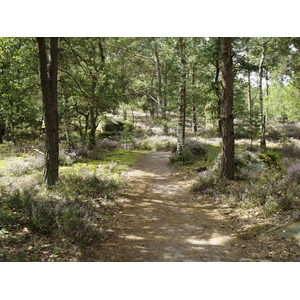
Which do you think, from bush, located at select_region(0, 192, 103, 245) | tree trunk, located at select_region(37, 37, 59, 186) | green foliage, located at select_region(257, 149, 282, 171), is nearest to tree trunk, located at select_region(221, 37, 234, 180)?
green foliage, located at select_region(257, 149, 282, 171)

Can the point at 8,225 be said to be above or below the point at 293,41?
below

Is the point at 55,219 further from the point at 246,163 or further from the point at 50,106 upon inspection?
the point at 246,163

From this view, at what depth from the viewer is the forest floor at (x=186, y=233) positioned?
412 centimetres

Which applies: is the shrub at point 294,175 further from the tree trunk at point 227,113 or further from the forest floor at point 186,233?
the forest floor at point 186,233

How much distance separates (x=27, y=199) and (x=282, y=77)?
32.7m

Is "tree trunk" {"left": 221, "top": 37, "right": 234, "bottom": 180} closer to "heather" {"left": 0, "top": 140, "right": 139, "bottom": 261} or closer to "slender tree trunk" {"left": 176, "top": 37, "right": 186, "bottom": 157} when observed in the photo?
"heather" {"left": 0, "top": 140, "right": 139, "bottom": 261}

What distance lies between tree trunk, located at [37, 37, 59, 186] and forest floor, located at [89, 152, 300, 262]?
2.61 meters

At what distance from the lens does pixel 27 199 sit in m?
5.27

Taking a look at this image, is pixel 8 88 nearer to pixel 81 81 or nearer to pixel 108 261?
pixel 81 81

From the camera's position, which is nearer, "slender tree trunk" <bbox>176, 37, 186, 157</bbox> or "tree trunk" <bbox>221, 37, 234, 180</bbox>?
"tree trunk" <bbox>221, 37, 234, 180</bbox>

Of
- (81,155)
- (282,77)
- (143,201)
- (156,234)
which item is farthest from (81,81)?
(282,77)

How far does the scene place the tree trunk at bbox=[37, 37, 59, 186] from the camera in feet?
21.8

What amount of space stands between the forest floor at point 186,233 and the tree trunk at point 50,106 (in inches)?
103

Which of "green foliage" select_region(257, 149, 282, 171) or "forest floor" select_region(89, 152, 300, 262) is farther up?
"green foliage" select_region(257, 149, 282, 171)
